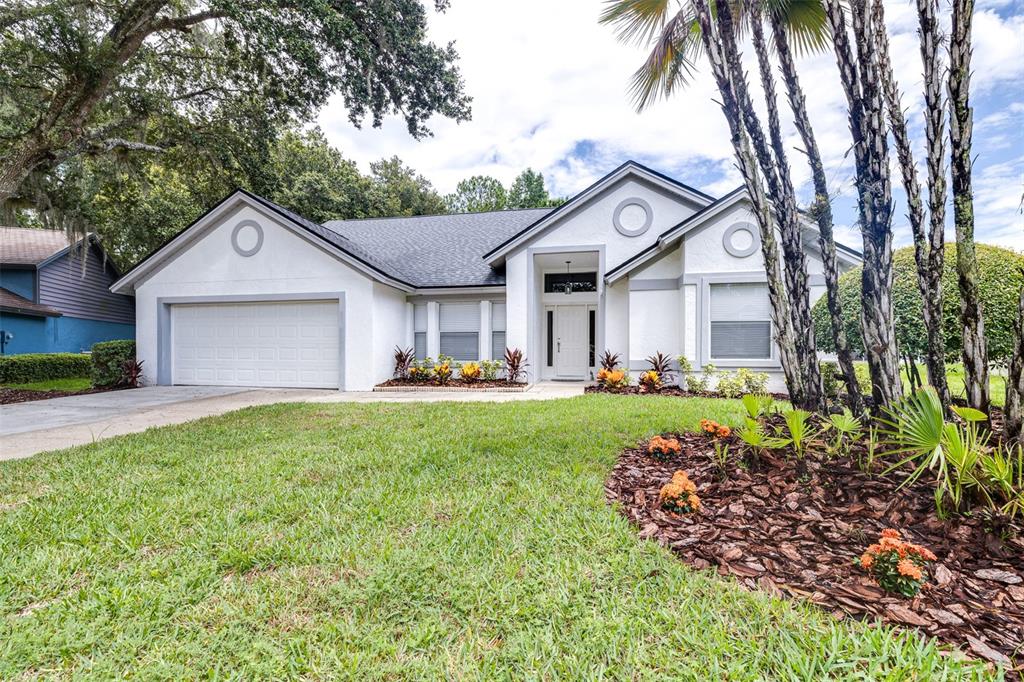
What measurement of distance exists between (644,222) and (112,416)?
11.5m

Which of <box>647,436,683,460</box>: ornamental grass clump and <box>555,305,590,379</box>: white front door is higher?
<box>555,305,590,379</box>: white front door

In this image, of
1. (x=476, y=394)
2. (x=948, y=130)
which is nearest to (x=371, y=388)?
(x=476, y=394)

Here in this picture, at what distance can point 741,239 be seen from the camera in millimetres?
9422

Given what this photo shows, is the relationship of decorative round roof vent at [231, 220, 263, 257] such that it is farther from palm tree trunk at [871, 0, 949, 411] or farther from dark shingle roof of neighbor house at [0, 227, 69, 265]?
palm tree trunk at [871, 0, 949, 411]

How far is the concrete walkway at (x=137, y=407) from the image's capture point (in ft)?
19.9

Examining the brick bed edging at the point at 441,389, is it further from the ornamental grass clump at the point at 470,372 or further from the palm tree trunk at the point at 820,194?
the palm tree trunk at the point at 820,194

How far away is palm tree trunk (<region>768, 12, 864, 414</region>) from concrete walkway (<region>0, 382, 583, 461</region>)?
213 inches

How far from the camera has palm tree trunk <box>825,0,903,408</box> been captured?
12.2ft

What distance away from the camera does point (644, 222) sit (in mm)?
11289

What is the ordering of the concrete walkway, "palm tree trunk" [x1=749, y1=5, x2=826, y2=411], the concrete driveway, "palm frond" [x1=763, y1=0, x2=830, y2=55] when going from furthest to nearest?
1. the concrete walkway
2. the concrete driveway
3. "palm frond" [x1=763, y1=0, x2=830, y2=55]
4. "palm tree trunk" [x1=749, y1=5, x2=826, y2=411]

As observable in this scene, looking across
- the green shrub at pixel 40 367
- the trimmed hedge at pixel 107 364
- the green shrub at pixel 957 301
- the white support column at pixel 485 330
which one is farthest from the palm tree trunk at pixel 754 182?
the green shrub at pixel 40 367

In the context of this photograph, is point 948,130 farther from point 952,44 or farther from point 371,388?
point 371,388

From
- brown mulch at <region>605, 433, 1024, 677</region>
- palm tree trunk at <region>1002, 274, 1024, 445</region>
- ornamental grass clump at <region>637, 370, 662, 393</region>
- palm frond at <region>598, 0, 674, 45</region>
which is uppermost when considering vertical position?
palm frond at <region>598, 0, 674, 45</region>

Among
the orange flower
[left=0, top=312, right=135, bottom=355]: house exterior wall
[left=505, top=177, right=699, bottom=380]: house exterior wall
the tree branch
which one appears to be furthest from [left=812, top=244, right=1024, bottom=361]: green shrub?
[left=0, top=312, right=135, bottom=355]: house exterior wall
